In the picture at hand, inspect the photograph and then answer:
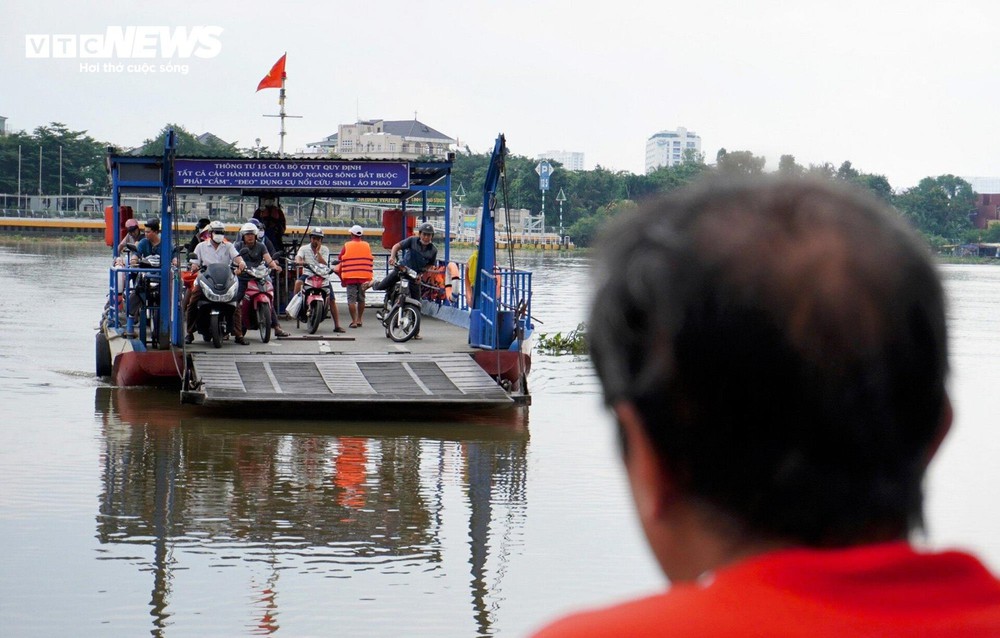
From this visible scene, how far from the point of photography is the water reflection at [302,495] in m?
6.87

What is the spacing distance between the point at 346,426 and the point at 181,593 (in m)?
5.53

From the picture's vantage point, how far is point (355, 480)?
30.3ft

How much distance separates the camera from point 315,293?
15312 mm

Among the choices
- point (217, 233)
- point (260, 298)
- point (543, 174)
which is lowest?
point (260, 298)

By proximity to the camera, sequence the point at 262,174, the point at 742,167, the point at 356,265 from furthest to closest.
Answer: the point at 356,265, the point at 262,174, the point at 742,167

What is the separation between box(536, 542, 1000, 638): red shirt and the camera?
0.87 metres

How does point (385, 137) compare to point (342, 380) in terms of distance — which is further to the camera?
point (385, 137)

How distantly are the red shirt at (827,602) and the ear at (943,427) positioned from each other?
10 centimetres

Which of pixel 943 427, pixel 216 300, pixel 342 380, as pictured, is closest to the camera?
pixel 943 427

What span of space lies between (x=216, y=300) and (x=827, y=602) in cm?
1277

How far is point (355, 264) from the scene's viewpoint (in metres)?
15.4

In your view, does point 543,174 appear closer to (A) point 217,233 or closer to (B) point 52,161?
(B) point 52,161

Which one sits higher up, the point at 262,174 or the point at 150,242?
the point at 262,174

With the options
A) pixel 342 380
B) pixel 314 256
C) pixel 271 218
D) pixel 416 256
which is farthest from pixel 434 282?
pixel 342 380
